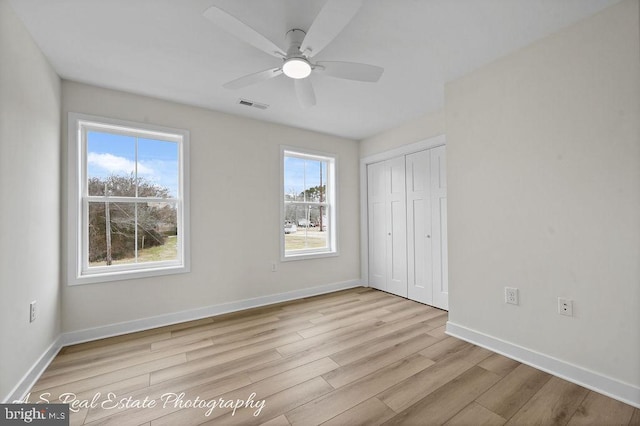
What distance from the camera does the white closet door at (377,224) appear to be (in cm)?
418

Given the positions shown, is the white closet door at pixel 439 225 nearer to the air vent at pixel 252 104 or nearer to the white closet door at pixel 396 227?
the white closet door at pixel 396 227

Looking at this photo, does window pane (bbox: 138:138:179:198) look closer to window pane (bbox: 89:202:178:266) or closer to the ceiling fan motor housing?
window pane (bbox: 89:202:178:266)

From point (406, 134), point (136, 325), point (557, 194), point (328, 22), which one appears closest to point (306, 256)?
point (136, 325)

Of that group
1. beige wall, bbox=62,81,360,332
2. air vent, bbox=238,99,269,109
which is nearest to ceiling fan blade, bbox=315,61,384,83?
air vent, bbox=238,99,269,109

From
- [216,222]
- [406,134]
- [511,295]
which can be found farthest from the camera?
[406,134]

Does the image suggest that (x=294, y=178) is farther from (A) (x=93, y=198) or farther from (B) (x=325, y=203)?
(A) (x=93, y=198)

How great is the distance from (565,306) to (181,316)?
11.3ft

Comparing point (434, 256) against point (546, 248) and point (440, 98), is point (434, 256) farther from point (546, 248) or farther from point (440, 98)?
point (440, 98)

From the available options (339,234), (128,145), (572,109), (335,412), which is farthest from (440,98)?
(128,145)

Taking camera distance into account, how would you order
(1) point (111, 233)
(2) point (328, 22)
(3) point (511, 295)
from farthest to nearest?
(1) point (111, 233) → (3) point (511, 295) → (2) point (328, 22)

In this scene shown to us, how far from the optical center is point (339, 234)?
170 inches

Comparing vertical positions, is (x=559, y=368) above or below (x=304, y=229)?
below

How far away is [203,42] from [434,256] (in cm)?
325

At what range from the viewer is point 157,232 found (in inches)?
118
